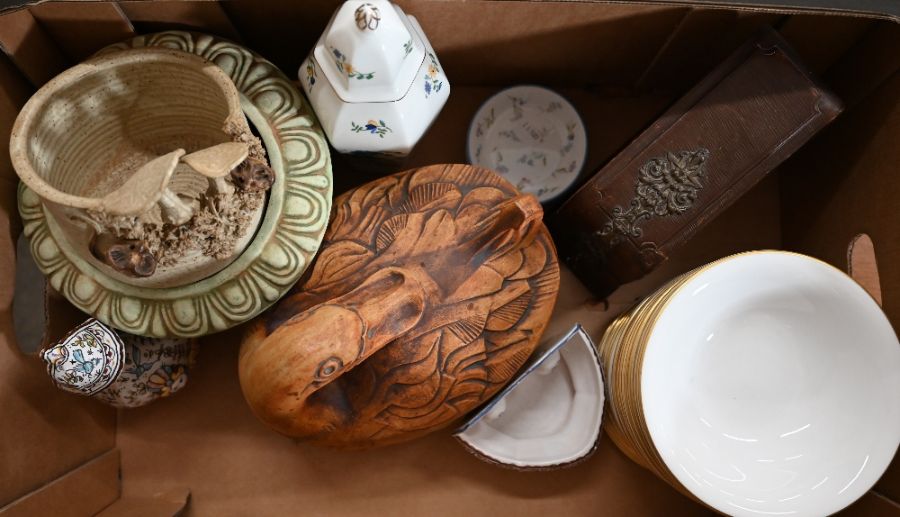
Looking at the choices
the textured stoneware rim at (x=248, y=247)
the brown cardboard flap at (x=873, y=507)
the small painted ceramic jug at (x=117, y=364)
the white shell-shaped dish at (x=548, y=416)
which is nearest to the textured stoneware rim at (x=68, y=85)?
the textured stoneware rim at (x=248, y=247)

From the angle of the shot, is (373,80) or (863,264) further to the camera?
(863,264)

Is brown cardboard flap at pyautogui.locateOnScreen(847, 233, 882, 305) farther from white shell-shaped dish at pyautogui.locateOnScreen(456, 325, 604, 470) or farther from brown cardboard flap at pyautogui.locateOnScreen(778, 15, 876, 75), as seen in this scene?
white shell-shaped dish at pyautogui.locateOnScreen(456, 325, 604, 470)

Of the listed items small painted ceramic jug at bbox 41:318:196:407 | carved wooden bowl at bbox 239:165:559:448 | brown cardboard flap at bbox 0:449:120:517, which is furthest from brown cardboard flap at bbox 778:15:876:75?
brown cardboard flap at bbox 0:449:120:517

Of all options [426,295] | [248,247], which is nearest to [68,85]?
[248,247]

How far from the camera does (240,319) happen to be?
26.4 inches

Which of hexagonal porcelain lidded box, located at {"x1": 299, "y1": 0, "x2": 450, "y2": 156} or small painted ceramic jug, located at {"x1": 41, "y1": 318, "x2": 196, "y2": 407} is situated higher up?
hexagonal porcelain lidded box, located at {"x1": 299, "y1": 0, "x2": 450, "y2": 156}

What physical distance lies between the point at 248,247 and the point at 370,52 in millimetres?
216

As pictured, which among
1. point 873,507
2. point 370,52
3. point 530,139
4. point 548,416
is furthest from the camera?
point 530,139

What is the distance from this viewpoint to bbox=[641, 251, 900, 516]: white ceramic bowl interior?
660 millimetres

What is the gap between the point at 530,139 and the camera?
930 millimetres

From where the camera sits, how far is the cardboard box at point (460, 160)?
69 centimetres

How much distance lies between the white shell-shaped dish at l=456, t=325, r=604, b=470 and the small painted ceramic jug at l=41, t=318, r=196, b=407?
1.09 ft

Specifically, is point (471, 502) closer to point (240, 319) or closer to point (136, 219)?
point (240, 319)

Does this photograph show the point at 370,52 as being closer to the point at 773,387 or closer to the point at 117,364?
the point at 117,364
